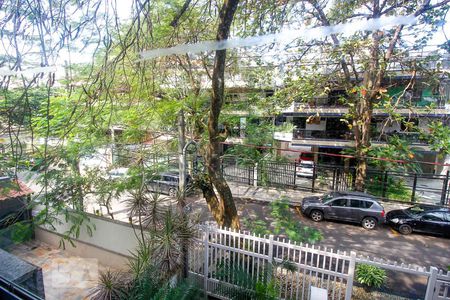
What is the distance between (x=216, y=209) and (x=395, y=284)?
3340 mm

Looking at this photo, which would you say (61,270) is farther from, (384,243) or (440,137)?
(440,137)

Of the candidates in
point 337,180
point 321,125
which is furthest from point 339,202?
point 321,125

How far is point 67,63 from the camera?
1241 mm

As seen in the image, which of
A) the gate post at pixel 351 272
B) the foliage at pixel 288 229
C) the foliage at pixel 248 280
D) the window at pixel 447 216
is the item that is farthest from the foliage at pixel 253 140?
the window at pixel 447 216

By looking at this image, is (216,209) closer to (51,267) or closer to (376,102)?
(51,267)

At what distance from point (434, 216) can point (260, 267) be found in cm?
573

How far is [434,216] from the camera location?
6355 millimetres

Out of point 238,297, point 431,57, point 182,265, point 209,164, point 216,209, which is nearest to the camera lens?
point 238,297

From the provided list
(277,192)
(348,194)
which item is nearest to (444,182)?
(348,194)

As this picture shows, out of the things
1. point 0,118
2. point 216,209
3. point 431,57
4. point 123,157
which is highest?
point 431,57

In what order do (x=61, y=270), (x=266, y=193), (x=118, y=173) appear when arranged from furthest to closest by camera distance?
(x=266, y=193)
(x=118, y=173)
(x=61, y=270)

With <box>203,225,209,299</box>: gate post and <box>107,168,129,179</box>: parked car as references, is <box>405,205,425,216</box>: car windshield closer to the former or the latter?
<box>203,225,209,299</box>: gate post

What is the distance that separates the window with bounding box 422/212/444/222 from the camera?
6297 mm

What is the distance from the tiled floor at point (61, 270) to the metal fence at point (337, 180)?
4.25 metres
